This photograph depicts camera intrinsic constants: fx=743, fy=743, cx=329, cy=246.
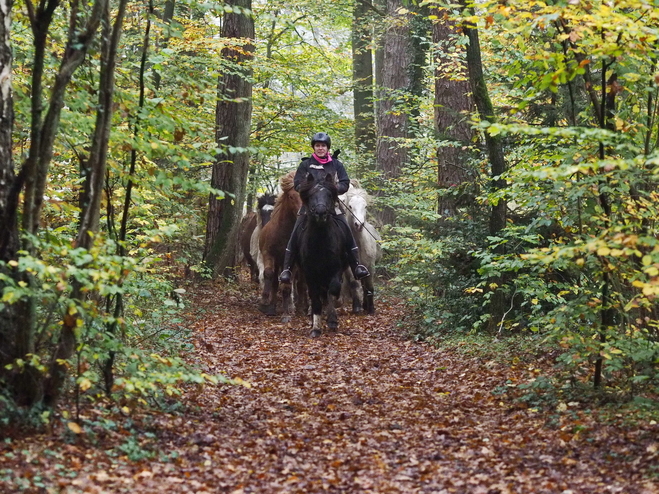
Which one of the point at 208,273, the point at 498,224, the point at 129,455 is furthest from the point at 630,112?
the point at 208,273

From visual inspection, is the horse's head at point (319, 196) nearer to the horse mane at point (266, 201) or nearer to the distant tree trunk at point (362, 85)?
the horse mane at point (266, 201)

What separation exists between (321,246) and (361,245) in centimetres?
307

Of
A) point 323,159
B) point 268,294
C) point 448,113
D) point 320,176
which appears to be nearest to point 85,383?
point 320,176

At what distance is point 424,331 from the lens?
1169 cm

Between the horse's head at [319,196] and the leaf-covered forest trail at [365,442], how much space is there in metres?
2.64

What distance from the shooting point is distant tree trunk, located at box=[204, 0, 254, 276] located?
1579 cm

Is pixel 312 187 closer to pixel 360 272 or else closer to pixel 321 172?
pixel 321 172

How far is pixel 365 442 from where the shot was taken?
6148mm

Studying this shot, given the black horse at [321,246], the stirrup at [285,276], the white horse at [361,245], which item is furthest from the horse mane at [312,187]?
the white horse at [361,245]

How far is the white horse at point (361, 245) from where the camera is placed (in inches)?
564

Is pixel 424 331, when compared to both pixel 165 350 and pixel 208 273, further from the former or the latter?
pixel 208 273

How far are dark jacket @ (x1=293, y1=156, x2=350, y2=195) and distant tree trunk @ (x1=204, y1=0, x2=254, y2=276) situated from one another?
366 cm

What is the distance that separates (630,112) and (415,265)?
19.2 ft

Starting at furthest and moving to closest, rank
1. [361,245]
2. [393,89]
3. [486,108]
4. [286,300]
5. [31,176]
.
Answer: [393,89], [361,245], [286,300], [486,108], [31,176]
